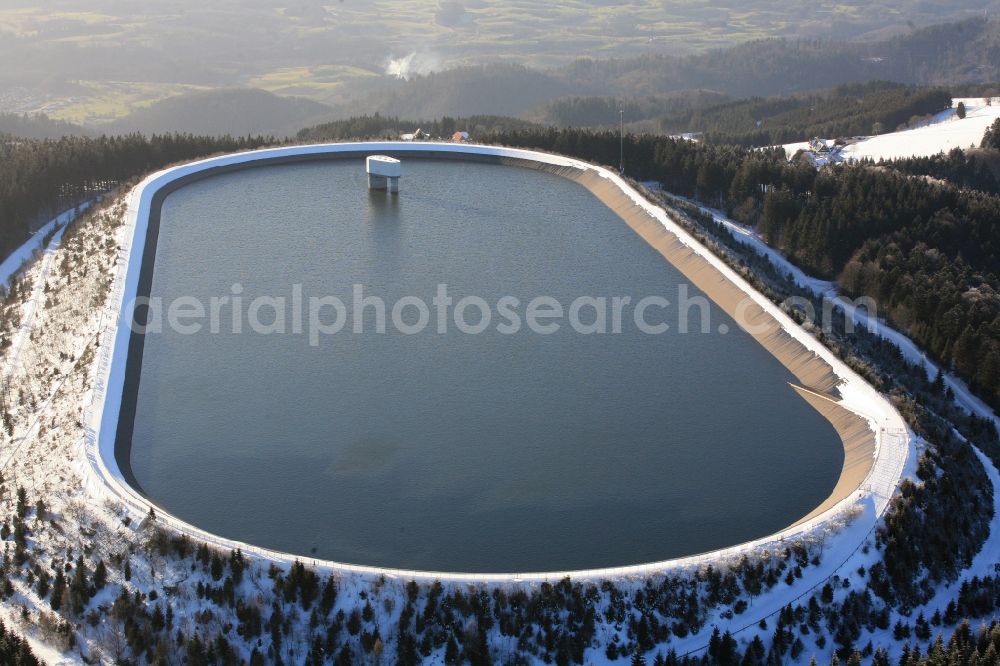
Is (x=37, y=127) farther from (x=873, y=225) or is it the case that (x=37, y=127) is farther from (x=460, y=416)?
(x=460, y=416)

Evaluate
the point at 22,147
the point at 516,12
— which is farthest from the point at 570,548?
the point at 516,12

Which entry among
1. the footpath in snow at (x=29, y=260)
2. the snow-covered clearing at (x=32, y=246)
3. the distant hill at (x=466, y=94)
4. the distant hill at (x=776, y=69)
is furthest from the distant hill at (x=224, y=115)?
the footpath in snow at (x=29, y=260)

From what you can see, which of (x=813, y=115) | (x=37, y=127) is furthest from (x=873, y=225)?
(x=37, y=127)

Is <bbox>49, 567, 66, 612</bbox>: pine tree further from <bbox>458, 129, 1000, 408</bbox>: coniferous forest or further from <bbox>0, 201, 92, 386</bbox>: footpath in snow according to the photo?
<bbox>458, 129, 1000, 408</bbox>: coniferous forest

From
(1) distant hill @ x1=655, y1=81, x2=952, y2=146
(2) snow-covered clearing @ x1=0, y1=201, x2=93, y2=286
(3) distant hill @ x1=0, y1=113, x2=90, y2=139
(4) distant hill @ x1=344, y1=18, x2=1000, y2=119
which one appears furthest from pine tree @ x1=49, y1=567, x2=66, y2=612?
(4) distant hill @ x1=344, y1=18, x2=1000, y2=119

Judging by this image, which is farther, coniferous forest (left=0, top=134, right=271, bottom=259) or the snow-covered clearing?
coniferous forest (left=0, top=134, right=271, bottom=259)

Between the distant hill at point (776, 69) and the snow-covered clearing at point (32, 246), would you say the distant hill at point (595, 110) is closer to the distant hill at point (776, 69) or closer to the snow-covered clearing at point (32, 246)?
the distant hill at point (776, 69)
